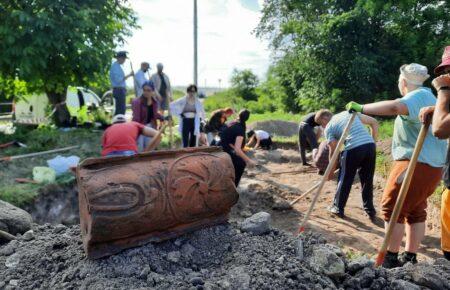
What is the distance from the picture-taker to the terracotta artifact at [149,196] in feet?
7.83

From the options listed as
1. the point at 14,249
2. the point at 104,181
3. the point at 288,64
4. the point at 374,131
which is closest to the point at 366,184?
the point at 374,131

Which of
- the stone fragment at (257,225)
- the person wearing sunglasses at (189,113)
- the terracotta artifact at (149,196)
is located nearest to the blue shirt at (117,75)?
the person wearing sunglasses at (189,113)

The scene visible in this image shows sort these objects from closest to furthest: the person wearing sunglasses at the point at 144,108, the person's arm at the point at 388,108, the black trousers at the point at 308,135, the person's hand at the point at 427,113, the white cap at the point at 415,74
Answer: the person's hand at the point at 427,113, the person's arm at the point at 388,108, the white cap at the point at 415,74, the person wearing sunglasses at the point at 144,108, the black trousers at the point at 308,135

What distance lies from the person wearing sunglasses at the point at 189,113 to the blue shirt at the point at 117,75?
1951 millimetres

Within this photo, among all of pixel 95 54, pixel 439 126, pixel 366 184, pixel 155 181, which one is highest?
pixel 95 54

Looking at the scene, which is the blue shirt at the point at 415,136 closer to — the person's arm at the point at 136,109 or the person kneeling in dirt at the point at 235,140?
the person kneeling in dirt at the point at 235,140

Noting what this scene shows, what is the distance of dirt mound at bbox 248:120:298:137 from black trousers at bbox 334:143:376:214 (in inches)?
309

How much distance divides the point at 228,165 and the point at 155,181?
0.65 metres

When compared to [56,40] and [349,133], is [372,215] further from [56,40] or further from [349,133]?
[56,40]

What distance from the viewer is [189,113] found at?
7.23 m

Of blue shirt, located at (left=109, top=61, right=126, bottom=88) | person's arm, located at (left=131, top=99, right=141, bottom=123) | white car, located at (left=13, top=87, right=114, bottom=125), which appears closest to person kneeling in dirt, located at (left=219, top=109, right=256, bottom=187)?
person's arm, located at (left=131, top=99, right=141, bottom=123)

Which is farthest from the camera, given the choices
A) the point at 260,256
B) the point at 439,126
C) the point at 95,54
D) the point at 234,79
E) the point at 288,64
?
the point at 234,79

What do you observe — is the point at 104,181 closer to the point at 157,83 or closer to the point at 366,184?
the point at 366,184

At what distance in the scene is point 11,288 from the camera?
7.73 ft
